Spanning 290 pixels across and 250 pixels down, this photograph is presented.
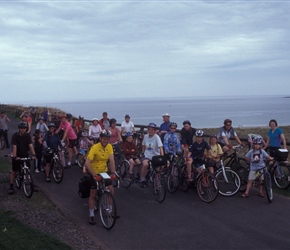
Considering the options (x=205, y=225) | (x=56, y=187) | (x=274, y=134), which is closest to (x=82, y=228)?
(x=205, y=225)

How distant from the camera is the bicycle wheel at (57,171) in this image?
12117 millimetres

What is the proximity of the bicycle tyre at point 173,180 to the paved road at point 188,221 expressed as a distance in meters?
0.20

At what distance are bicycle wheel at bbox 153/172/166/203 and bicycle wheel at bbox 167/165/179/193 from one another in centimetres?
80

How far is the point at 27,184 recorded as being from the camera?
1041 centimetres

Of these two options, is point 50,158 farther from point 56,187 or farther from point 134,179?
point 134,179

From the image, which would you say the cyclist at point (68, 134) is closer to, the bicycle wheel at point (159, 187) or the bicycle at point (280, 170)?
the bicycle wheel at point (159, 187)

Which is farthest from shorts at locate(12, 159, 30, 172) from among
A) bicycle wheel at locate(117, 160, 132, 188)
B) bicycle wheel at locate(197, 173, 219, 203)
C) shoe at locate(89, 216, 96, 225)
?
bicycle wheel at locate(197, 173, 219, 203)

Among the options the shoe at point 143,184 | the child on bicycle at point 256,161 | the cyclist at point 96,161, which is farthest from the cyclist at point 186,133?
the cyclist at point 96,161

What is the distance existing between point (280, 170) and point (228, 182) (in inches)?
60.5

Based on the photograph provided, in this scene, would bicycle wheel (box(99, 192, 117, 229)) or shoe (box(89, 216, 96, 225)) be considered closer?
bicycle wheel (box(99, 192, 117, 229))

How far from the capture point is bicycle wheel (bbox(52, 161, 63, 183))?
39.8 ft

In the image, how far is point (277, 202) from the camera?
9.54 meters

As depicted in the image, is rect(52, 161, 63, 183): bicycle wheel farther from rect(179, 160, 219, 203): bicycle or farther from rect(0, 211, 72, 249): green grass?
rect(179, 160, 219, 203): bicycle

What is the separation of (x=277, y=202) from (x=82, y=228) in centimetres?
462
